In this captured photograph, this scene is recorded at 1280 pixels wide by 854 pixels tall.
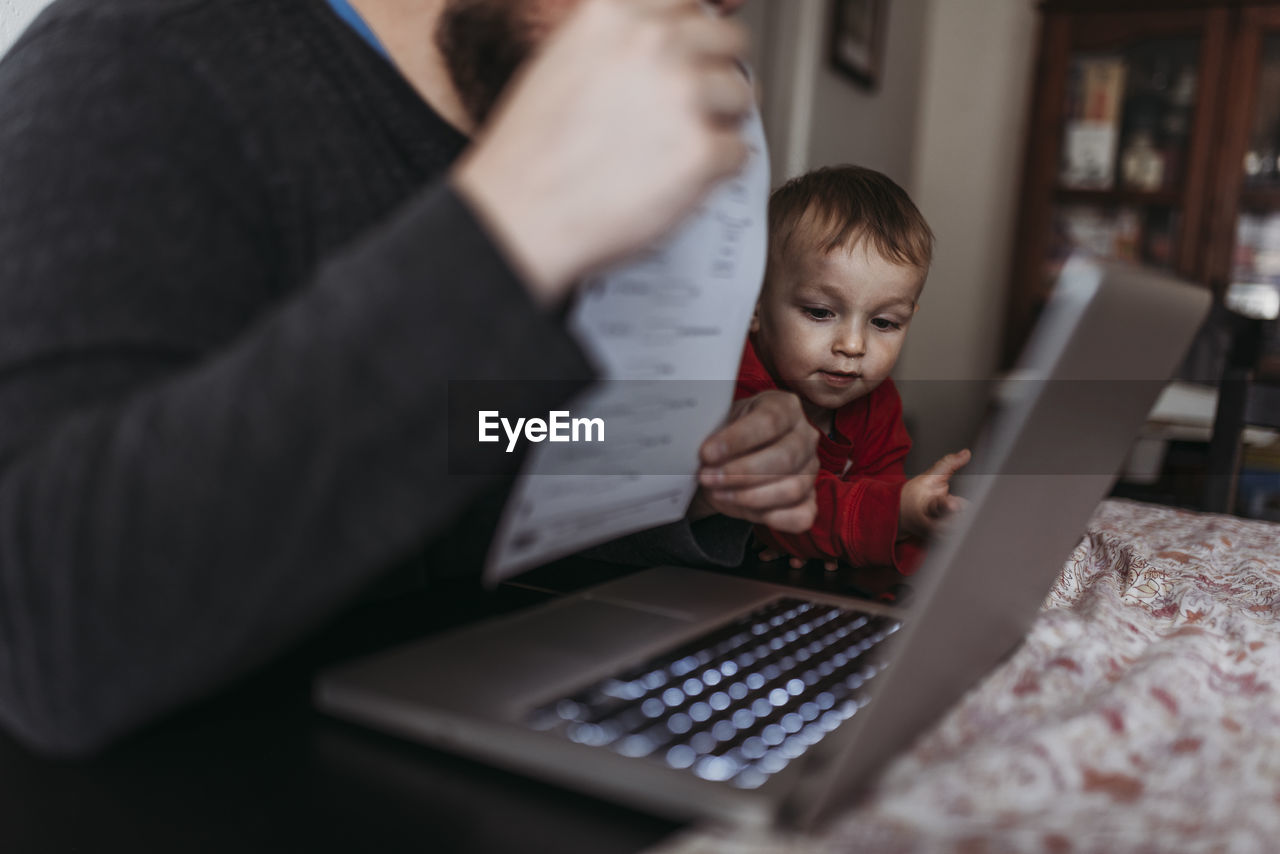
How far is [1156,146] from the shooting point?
10.6 feet

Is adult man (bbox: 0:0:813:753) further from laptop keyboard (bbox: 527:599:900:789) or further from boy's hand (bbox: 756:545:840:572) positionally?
boy's hand (bbox: 756:545:840:572)

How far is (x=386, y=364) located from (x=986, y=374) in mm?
3544

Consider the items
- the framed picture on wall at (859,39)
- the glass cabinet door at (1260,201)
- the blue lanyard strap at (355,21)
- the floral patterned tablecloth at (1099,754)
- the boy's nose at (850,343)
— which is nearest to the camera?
the floral patterned tablecloth at (1099,754)

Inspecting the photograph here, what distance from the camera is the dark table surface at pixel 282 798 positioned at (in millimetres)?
346

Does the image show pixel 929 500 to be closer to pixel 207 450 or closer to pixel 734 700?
pixel 734 700

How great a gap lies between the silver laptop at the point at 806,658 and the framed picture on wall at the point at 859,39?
2.43 metres

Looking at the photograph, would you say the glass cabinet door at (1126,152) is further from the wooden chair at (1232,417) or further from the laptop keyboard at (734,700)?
the laptop keyboard at (734,700)

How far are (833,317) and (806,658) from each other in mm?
702

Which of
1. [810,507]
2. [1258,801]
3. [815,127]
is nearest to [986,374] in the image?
[815,127]

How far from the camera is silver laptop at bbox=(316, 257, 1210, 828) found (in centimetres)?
36

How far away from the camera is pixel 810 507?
698 mm

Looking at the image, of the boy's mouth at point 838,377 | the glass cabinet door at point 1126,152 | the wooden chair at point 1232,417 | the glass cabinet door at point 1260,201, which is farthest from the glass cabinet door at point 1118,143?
the boy's mouth at point 838,377

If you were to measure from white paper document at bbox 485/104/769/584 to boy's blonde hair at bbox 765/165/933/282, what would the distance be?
1.65 feet

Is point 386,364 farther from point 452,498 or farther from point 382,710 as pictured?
point 382,710
